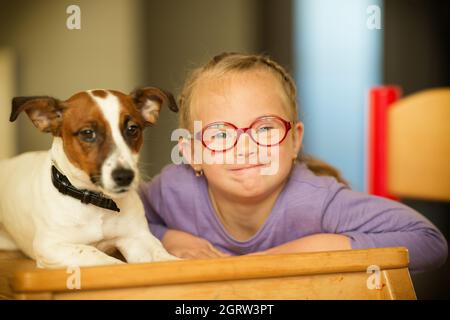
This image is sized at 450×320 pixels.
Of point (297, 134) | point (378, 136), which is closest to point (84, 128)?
point (297, 134)

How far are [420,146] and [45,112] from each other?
1.20 meters

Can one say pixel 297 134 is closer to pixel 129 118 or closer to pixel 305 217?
pixel 305 217

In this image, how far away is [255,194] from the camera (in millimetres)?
942

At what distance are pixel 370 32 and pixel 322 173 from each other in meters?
0.61

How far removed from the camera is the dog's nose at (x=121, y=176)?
28.1 inches

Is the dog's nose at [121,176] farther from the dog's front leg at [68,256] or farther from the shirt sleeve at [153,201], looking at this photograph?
the shirt sleeve at [153,201]

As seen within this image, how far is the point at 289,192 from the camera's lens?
0.98 meters

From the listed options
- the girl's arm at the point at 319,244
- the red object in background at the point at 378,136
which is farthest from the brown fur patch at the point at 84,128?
the red object in background at the point at 378,136

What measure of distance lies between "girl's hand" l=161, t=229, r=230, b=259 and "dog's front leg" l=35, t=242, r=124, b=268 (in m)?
0.17

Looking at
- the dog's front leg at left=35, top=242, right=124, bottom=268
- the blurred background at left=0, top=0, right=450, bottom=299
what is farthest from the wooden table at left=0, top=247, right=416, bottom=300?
the blurred background at left=0, top=0, right=450, bottom=299

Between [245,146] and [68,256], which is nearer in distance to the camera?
[68,256]

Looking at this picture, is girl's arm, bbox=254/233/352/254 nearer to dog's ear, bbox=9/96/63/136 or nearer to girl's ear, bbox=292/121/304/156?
girl's ear, bbox=292/121/304/156

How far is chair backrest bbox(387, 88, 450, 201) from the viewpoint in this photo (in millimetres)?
1646
